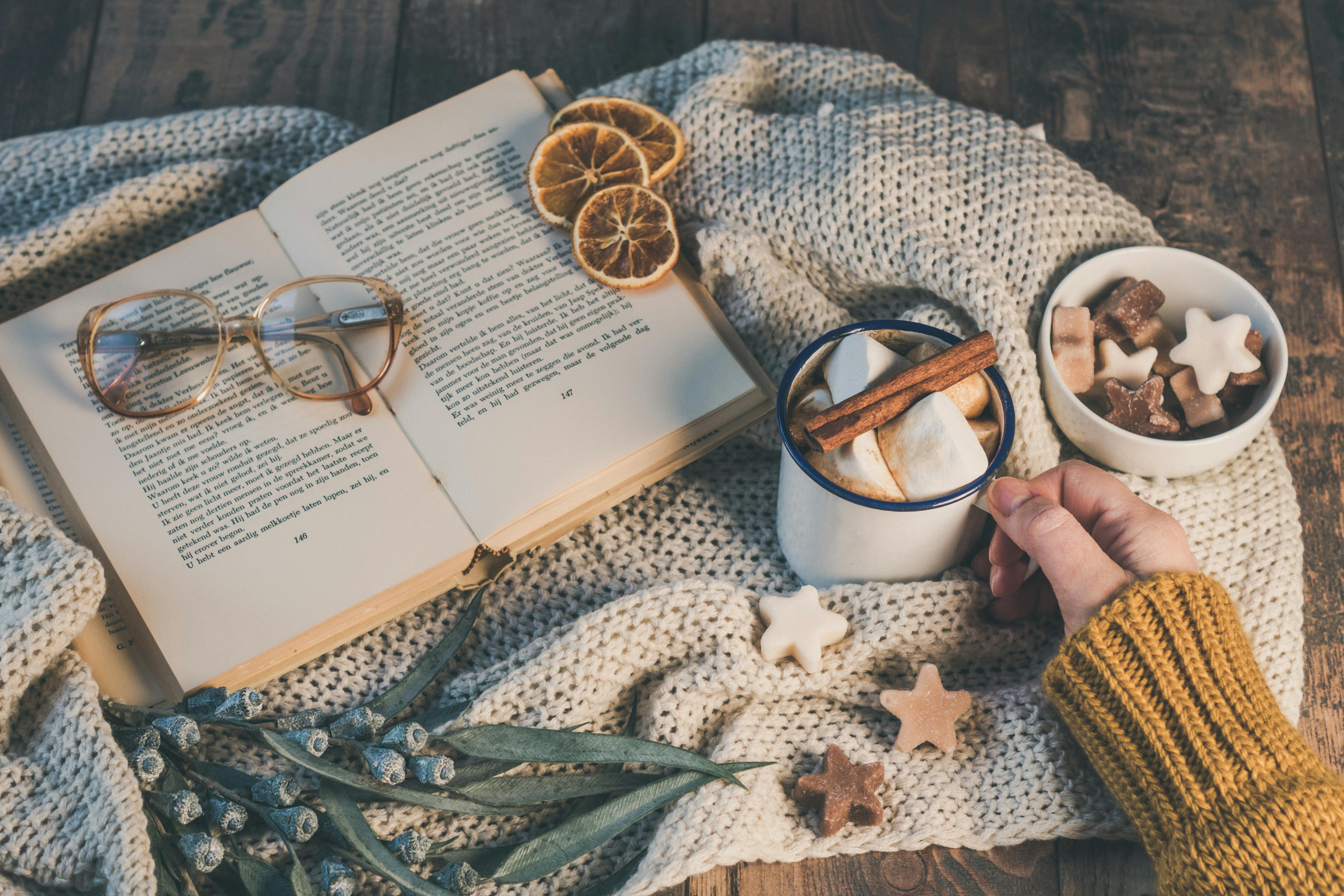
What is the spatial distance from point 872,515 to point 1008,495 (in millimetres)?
119

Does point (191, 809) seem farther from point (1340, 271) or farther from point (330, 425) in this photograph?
point (1340, 271)

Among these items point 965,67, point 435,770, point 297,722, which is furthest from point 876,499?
point 965,67

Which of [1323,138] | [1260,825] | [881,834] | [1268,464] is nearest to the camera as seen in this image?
[1260,825]

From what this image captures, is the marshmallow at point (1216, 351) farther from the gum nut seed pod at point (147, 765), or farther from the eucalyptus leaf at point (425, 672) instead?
the gum nut seed pod at point (147, 765)

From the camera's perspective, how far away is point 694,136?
38.8 inches

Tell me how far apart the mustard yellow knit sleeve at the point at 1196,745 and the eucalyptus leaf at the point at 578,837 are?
Result: 26cm

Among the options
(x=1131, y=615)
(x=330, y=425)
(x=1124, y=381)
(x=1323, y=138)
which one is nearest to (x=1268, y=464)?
(x=1124, y=381)

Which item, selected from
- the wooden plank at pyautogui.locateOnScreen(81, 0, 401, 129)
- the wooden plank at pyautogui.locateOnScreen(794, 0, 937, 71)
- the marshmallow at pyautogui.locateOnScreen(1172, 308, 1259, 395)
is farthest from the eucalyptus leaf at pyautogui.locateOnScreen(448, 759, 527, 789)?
the wooden plank at pyautogui.locateOnScreen(794, 0, 937, 71)

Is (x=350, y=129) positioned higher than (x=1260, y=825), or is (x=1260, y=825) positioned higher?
(x=350, y=129)

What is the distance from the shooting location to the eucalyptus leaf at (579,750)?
0.74m

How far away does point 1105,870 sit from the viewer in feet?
2.58

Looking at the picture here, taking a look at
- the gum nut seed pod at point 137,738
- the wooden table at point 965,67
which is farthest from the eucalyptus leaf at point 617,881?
the wooden table at point 965,67

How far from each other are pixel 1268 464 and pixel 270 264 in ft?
3.23

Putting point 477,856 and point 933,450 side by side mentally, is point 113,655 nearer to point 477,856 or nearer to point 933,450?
point 477,856
